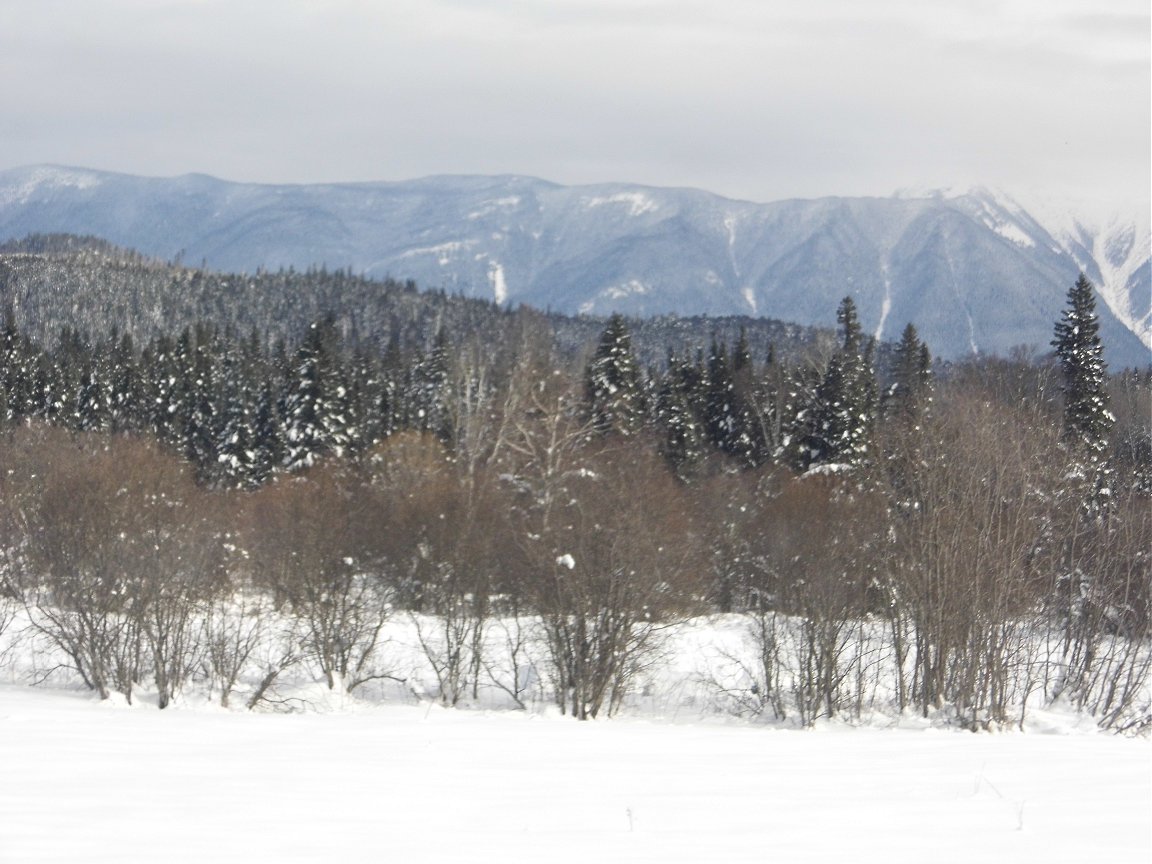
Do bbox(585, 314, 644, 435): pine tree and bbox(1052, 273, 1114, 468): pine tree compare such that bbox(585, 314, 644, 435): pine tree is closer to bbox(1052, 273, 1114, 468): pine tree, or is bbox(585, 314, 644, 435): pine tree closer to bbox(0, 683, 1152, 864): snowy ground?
bbox(1052, 273, 1114, 468): pine tree

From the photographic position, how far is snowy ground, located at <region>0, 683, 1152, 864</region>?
885 cm

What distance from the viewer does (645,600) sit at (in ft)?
97.1

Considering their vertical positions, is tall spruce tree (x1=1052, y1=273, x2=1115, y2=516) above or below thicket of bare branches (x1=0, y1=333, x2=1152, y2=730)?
above

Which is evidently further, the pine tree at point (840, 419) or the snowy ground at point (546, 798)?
the pine tree at point (840, 419)

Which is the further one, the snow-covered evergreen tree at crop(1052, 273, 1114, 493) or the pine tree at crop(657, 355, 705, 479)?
the pine tree at crop(657, 355, 705, 479)

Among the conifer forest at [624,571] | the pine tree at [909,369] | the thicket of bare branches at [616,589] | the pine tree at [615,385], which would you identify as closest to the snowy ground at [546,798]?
the thicket of bare branches at [616,589]

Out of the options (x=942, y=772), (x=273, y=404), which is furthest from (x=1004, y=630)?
(x=273, y=404)

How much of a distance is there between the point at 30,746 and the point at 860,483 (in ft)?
116

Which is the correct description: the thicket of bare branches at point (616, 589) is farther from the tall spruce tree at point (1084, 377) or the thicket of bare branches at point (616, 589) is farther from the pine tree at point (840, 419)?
the pine tree at point (840, 419)

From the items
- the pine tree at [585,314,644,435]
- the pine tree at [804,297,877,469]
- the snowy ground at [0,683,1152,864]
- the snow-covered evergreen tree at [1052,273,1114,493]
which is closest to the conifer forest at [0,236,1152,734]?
the snow-covered evergreen tree at [1052,273,1114,493]

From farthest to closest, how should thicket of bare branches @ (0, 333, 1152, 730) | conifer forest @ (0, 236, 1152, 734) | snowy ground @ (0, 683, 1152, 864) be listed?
conifer forest @ (0, 236, 1152, 734) < thicket of bare branches @ (0, 333, 1152, 730) < snowy ground @ (0, 683, 1152, 864)

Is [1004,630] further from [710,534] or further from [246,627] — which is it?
[246,627]

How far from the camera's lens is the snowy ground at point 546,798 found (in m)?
8.85

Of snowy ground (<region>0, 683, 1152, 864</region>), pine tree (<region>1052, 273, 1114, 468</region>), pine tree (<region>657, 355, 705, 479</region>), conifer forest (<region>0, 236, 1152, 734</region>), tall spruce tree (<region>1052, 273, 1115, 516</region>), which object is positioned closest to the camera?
snowy ground (<region>0, 683, 1152, 864</region>)
